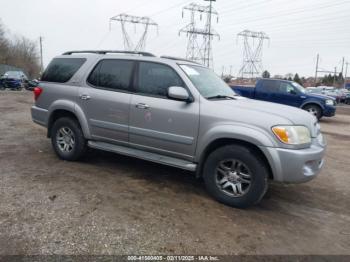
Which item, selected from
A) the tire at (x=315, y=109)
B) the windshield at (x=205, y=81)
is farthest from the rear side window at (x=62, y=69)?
the tire at (x=315, y=109)

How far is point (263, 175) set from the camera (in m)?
3.67

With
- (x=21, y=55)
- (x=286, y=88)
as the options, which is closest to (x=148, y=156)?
(x=286, y=88)

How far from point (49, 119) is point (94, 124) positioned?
1.08 meters

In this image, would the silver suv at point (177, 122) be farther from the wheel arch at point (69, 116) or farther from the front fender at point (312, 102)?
the front fender at point (312, 102)

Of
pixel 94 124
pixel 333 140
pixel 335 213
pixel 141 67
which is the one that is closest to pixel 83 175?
pixel 94 124

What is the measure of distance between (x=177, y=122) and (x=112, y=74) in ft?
4.95

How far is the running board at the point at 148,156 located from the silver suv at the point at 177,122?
0.05 ft

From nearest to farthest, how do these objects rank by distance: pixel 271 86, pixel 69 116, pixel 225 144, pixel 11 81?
1. pixel 225 144
2. pixel 69 116
3. pixel 271 86
4. pixel 11 81

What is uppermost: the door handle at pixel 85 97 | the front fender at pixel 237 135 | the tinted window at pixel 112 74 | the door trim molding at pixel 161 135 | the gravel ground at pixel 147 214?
the tinted window at pixel 112 74

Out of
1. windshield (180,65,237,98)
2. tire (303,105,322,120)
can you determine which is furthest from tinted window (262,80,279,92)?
windshield (180,65,237,98)

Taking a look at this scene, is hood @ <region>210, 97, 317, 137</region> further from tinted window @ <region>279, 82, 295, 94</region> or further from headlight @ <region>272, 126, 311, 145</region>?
tinted window @ <region>279, 82, 295, 94</region>

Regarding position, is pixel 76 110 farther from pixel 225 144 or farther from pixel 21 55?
pixel 21 55

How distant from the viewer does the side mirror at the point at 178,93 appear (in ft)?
13.2

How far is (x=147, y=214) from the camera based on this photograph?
11.7 feet
